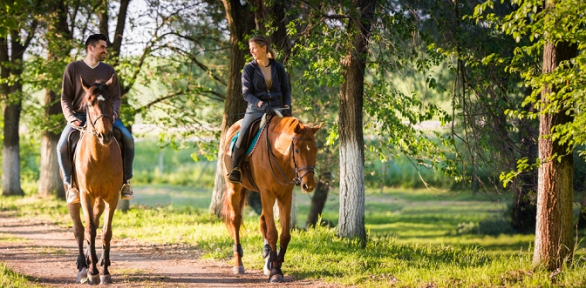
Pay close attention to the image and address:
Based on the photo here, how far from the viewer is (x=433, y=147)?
1248cm

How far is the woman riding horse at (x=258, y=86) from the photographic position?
8.89m

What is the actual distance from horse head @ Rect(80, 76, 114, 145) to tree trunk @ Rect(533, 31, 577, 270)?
5.23 meters

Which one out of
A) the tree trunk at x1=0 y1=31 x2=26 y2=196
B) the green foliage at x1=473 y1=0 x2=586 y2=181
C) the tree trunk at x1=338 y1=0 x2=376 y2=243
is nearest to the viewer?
the green foliage at x1=473 y1=0 x2=586 y2=181

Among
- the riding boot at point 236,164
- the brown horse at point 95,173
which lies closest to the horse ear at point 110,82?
the brown horse at point 95,173

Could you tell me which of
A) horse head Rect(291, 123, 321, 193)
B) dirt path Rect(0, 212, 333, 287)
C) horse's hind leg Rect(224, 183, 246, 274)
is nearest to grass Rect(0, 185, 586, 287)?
dirt path Rect(0, 212, 333, 287)

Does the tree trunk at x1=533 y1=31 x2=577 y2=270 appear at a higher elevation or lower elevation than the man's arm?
lower

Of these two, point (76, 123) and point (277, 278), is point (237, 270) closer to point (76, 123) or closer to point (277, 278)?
point (277, 278)

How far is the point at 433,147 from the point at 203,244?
4.66 metres

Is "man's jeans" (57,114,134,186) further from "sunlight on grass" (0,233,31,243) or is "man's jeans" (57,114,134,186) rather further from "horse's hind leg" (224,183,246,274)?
"sunlight on grass" (0,233,31,243)

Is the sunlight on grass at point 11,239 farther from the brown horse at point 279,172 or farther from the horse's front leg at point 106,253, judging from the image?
the brown horse at point 279,172

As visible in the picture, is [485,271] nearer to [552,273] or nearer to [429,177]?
[552,273]

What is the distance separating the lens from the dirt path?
28.2 feet

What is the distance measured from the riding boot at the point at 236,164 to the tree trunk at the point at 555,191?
12.8 ft

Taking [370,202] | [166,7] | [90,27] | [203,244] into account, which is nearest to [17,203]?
[90,27]
